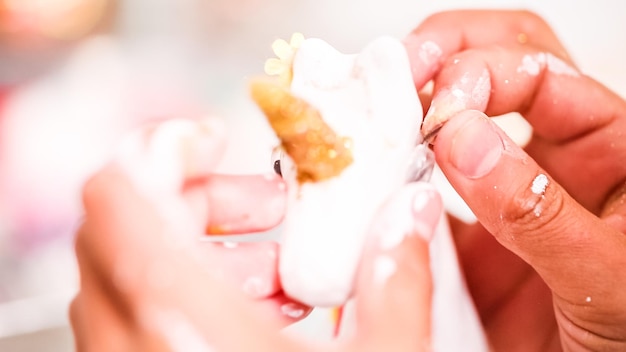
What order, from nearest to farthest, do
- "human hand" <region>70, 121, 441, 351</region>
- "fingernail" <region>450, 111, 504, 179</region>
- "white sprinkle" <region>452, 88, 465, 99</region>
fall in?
"human hand" <region>70, 121, 441, 351</region> < "fingernail" <region>450, 111, 504, 179</region> < "white sprinkle" <region>452, 88, 465, 99</region>

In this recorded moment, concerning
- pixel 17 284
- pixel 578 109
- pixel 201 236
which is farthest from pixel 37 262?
pixel 578 109

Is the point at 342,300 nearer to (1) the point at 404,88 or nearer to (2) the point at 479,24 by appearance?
(1) the point at 404,88

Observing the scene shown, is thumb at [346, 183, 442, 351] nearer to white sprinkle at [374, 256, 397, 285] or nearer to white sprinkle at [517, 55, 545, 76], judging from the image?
white sprinkle at [374, 256, 397, 285]

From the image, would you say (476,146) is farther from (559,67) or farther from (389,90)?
(559,67)

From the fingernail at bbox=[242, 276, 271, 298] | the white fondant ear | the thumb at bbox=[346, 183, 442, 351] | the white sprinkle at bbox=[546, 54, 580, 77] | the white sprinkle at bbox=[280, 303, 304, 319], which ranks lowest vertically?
the white sprinkle at bbox=[280, 303, 304, 319]

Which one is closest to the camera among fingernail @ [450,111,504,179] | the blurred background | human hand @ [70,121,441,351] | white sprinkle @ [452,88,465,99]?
human hand @ [70,121,441,351]

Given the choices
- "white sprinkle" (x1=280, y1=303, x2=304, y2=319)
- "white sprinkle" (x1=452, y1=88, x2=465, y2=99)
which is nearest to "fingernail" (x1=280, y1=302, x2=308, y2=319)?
"white sprinkle" (x1=280, y1=303, x2=304, y2=319)

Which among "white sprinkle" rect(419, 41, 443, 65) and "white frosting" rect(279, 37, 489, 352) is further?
"white sprinkle" rect(419, 41, 443, 65)

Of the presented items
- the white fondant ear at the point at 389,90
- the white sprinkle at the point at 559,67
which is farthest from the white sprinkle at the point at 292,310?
the white sprinkle at the point at 559,67
